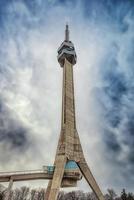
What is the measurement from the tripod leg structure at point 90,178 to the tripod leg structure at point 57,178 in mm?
3681

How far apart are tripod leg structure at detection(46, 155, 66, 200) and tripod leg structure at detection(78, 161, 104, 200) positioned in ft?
12.1

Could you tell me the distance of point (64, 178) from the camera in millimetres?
33531

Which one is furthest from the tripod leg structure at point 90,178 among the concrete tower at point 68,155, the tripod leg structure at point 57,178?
the tripod leg structure at point 57,178

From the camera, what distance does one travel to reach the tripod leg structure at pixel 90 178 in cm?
3397

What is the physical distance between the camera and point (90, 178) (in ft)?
113

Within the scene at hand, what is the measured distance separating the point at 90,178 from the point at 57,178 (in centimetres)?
656

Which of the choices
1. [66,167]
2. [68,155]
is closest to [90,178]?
[66,167]

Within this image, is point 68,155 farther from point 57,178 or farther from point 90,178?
point 90,178

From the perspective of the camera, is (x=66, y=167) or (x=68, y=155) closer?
(x=66, y=167)

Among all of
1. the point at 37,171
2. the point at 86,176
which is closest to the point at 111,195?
the point at 86,176

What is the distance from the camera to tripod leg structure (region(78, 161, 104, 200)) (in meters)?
34.0

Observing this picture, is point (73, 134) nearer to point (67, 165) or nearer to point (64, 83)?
point (67, 165)

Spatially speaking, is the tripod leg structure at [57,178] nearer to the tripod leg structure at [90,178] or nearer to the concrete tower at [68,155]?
the concrete tower at [68,155]

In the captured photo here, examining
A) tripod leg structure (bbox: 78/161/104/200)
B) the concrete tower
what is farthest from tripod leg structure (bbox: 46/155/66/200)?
tripod leg structure (bbox: 78/161/104/200)
